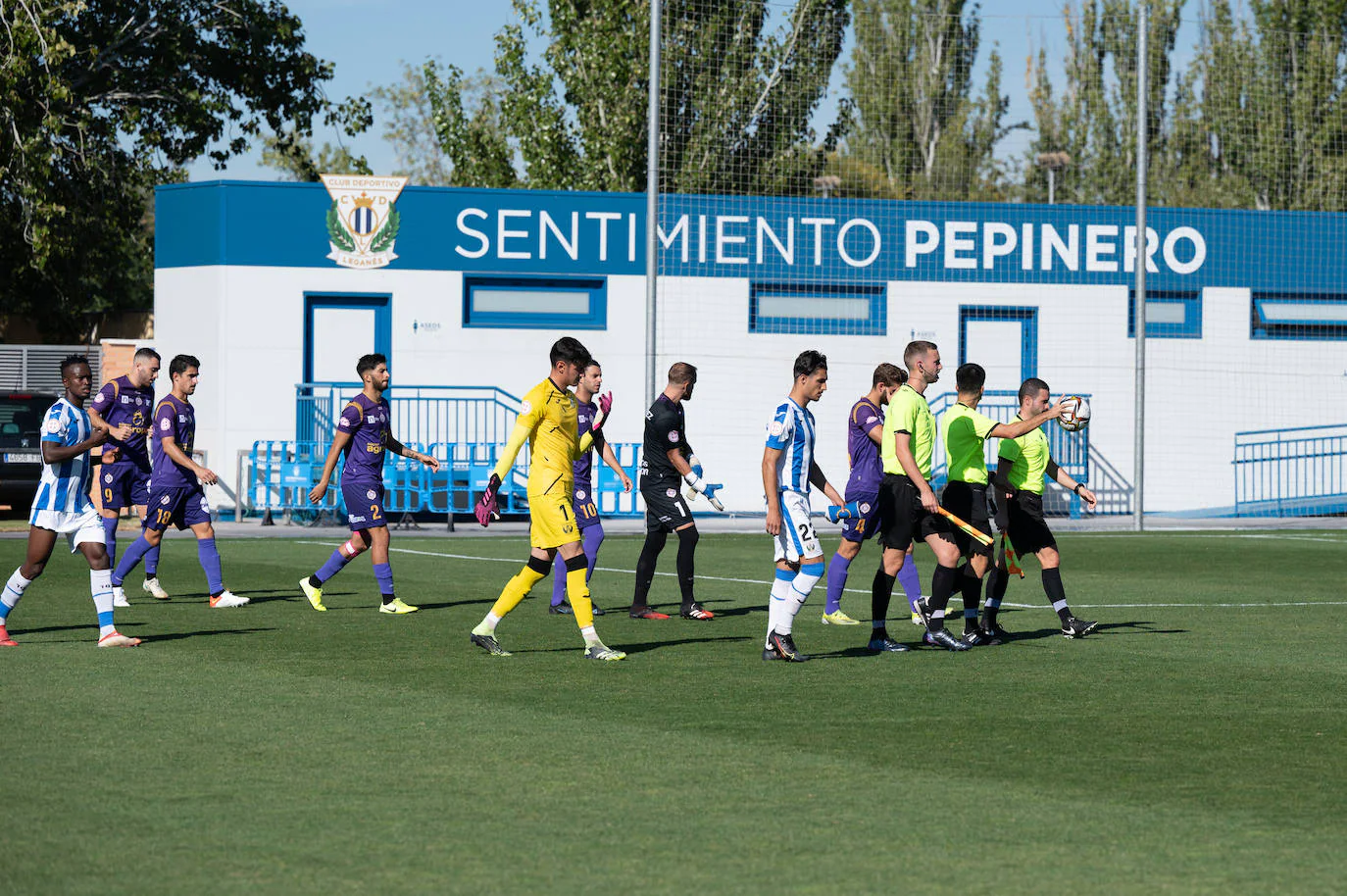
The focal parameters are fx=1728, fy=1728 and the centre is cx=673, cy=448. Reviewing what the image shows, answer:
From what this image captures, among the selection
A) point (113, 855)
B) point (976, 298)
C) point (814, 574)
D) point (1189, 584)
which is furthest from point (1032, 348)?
point (113, 855)

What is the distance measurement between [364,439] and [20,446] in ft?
45.9

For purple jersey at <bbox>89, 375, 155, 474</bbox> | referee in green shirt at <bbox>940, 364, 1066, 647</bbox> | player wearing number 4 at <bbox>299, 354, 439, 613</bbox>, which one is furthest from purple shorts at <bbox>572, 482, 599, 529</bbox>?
purple jersey at <bbox>89, 375, 155, 474</bbox>

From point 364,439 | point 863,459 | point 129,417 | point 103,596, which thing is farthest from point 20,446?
point 863,459

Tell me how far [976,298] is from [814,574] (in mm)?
19785

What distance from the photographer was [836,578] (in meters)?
12.5

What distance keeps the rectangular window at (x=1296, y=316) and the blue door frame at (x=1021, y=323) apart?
4.03 metres

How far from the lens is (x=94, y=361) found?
33.1 metres

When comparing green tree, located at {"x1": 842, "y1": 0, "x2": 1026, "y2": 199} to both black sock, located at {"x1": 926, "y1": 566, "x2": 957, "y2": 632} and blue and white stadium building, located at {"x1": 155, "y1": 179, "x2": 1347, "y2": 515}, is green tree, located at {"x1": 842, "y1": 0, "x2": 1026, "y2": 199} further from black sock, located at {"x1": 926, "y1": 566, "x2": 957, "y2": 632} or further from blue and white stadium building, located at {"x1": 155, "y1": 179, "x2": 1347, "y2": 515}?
black sock, located at {"x1": 926, "y1": 566, "x2": 957, "y2": 632}

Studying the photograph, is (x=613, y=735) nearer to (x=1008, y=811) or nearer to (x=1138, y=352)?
(x=1008, y=811)

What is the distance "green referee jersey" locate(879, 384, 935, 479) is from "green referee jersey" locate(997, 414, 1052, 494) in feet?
1.97

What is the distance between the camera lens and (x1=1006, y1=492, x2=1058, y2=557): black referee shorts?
11883 mm

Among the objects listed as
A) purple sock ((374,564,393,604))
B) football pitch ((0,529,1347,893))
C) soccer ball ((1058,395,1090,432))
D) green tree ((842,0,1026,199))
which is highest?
green tree ((842,0,1026,199))

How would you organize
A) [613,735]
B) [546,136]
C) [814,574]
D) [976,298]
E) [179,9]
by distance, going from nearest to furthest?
[613,735] < [814,574] < [976,298] < [179,9] < [546,136]

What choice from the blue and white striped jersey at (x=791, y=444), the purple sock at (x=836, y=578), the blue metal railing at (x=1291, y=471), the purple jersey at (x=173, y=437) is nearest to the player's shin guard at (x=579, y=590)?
the blue and white striped jersey at (x=791, y=444)
